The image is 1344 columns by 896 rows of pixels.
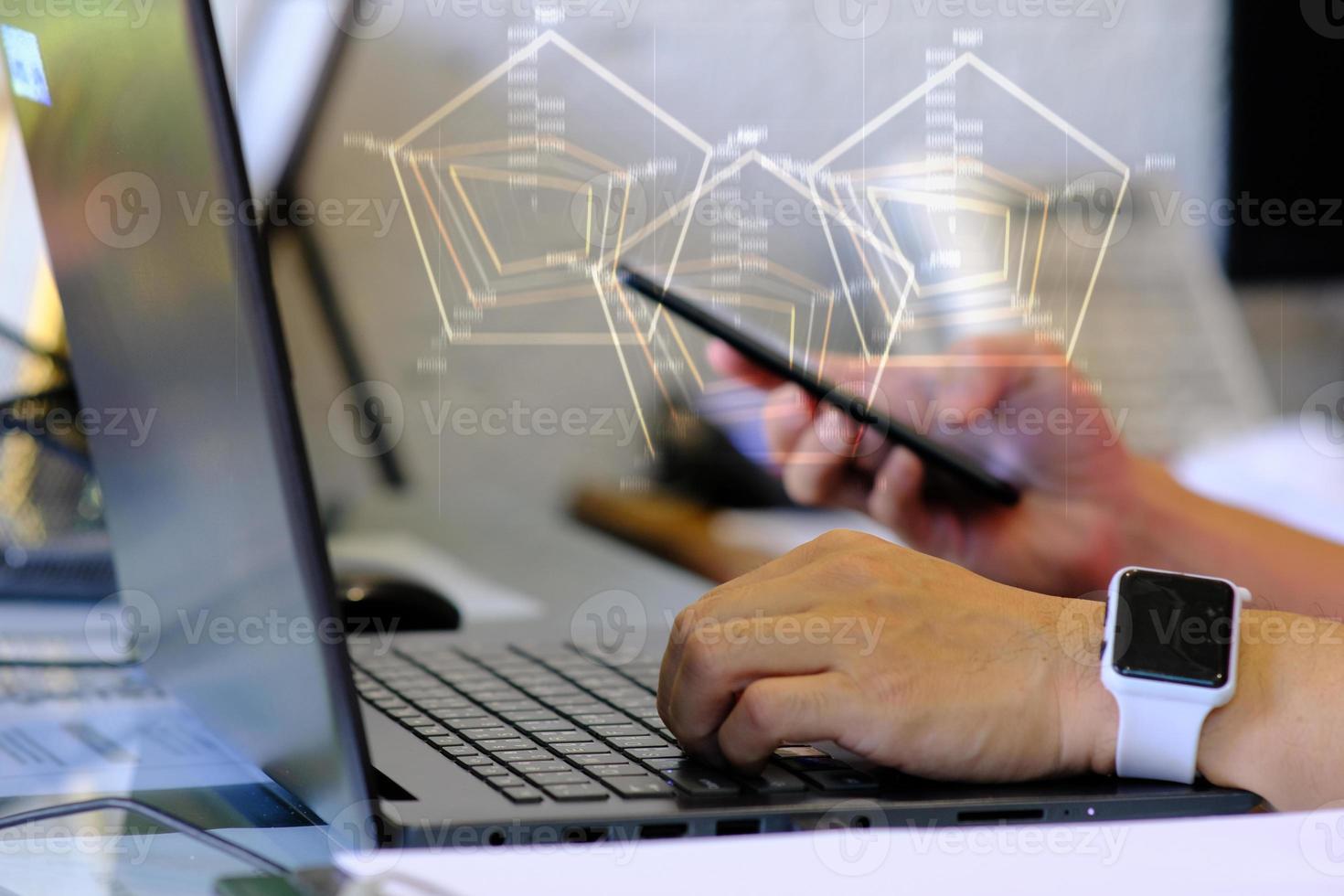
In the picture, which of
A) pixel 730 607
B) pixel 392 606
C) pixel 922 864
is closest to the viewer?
pixel 922 864

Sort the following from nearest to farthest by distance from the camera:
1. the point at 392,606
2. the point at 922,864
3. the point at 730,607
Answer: the point at 922,864, the point at 730,607, the point at 392,606

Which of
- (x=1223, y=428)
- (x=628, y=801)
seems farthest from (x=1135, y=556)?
(x=628, y=801)

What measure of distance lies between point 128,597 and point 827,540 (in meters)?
0.38

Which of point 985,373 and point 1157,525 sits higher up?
point 985,373

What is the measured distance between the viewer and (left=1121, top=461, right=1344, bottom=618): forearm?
758 millimetres

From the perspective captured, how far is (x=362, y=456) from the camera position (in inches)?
34.1

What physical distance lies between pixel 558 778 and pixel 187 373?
200 millimetres

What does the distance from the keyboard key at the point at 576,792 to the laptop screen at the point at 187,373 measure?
7 centimetres

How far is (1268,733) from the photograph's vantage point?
439 millimetres

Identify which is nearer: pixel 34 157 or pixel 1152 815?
pixel 1152 815

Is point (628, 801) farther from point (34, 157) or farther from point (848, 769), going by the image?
point (34, 157)

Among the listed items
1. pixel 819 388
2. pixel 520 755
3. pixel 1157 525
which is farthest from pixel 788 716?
pixel 1157 525

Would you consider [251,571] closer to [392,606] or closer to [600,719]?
[600,719]

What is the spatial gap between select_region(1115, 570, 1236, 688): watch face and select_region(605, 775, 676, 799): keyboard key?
18cm
